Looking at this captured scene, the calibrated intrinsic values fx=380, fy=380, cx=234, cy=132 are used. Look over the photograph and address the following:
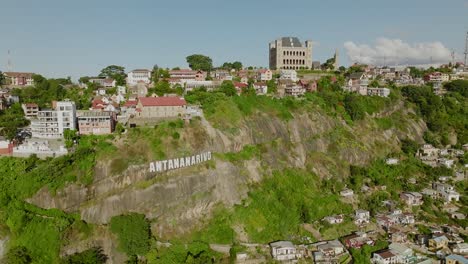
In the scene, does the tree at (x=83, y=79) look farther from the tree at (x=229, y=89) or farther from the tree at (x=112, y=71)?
the tree at (x=229, y=89)

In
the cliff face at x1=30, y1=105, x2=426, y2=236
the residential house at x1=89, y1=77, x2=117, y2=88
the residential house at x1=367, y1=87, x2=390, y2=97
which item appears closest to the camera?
the cliff face at x1=30, y1=105, x2=426, y2=236

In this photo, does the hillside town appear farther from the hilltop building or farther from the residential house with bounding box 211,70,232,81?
the hilltop building

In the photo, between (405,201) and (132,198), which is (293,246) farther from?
(405,201)

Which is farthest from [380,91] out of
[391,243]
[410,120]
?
[391,243]

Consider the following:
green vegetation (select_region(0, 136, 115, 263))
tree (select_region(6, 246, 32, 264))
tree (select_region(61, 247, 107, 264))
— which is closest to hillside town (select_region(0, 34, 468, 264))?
green vegetation (select_region(0, 136, 115, 263))

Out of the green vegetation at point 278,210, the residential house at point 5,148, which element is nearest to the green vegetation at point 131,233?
the green vegetation at point 278,210
